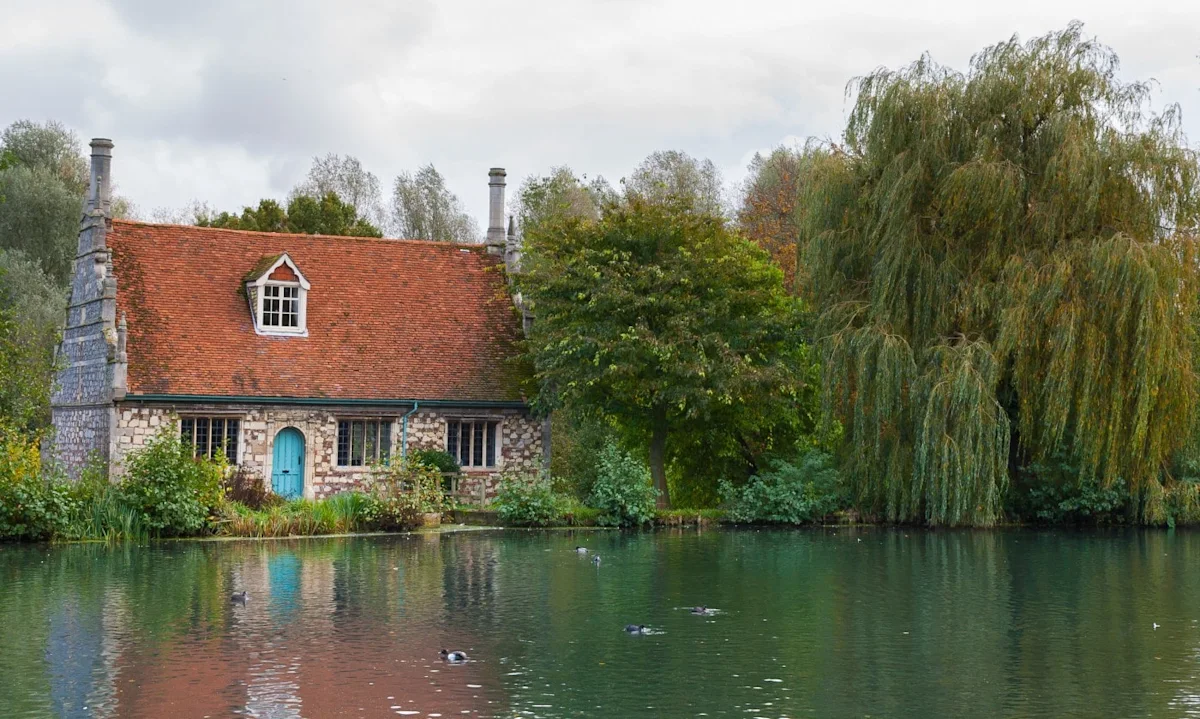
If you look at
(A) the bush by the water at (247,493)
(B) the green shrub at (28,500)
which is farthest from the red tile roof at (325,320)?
(B) the green shrub at (28,500)

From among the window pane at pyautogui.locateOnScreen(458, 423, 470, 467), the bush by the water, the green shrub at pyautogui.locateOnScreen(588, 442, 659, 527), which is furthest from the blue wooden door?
the green shrub at pyautogui.locateOnScreen(588, 442, 659, 527)

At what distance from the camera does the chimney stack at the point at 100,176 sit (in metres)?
37.2

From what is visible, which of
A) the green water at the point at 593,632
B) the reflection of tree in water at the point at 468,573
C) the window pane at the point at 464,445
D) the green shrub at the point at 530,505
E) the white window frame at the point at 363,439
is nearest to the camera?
the green water at the point at 593,632

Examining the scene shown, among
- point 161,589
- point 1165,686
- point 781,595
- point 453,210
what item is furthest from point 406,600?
point 453,210

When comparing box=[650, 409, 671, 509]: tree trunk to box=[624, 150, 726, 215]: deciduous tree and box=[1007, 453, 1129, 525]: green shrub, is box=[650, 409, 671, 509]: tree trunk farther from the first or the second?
box=[624, 150, 726, 215]: deciduous tree

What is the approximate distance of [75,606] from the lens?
19406 millimetres

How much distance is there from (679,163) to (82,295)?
4596cm

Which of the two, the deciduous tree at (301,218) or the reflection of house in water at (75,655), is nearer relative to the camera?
the reflection of house in water at (75,655)

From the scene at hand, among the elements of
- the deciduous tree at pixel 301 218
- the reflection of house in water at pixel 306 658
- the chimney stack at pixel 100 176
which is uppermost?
the deciduous tree at pixel 301 218

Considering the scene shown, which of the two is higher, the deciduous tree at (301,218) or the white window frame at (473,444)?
the deciduous tree at (301,218)

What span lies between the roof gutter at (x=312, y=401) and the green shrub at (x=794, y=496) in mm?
6621

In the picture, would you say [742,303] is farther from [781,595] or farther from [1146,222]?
[781,595]

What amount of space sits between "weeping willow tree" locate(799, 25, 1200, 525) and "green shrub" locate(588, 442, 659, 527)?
4.75 metres

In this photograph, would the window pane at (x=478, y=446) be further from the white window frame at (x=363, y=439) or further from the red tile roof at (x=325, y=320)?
the white window frame at (x=363, y=439)
